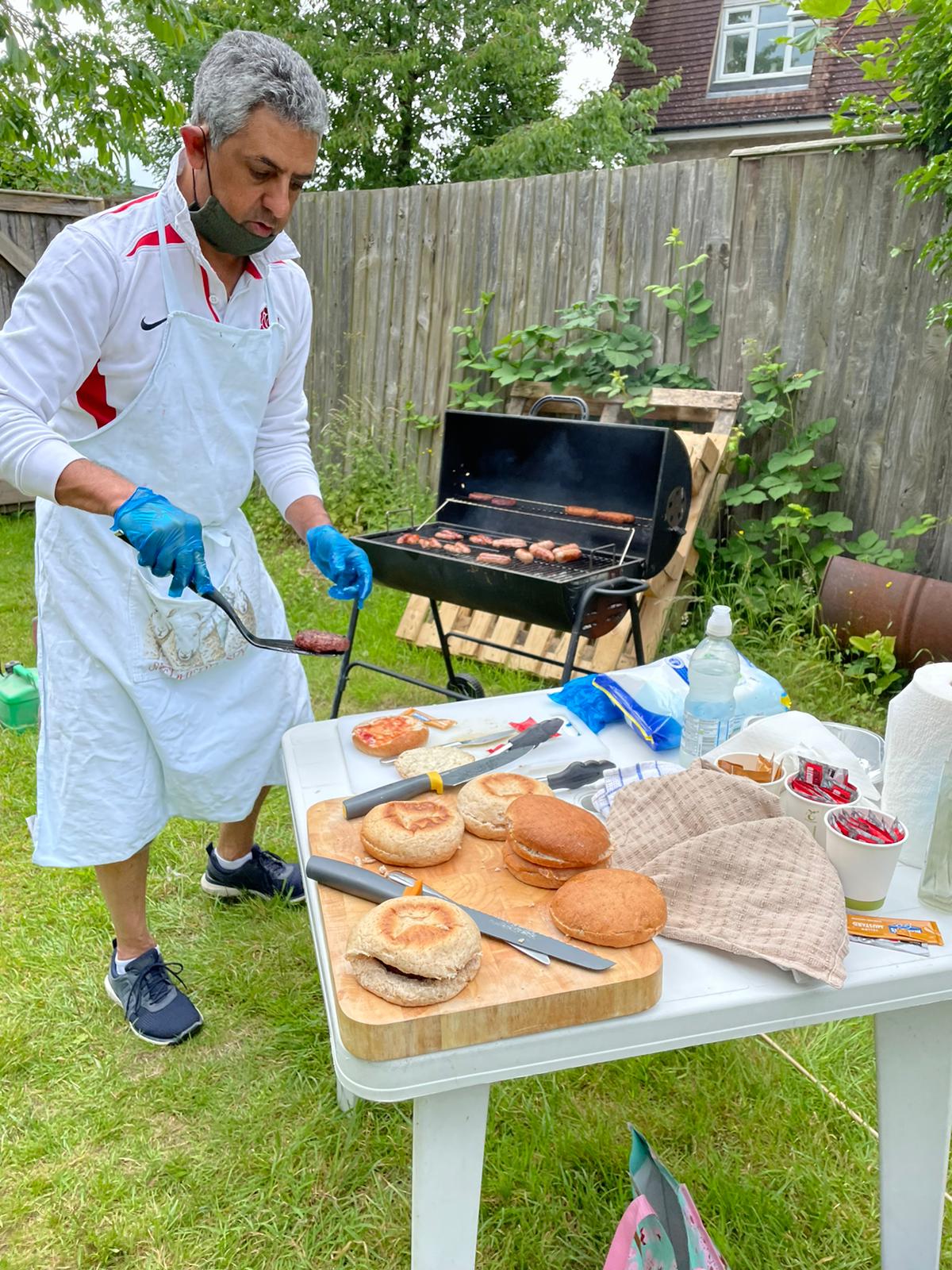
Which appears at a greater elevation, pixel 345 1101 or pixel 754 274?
pixel 754 274

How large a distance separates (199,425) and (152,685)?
629mm

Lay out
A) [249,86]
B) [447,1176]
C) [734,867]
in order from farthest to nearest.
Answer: [249,86]
[734,867]
[447,1176]

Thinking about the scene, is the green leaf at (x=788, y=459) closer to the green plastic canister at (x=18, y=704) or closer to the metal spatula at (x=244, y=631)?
the metal spatula at (x=244, y=631)

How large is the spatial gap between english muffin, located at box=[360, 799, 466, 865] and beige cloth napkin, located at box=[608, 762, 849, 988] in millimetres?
271

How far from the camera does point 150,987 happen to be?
7.73 ft

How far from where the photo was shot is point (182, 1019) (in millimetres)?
2326

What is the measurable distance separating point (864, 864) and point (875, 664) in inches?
115

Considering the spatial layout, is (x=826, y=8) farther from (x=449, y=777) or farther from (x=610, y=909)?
(x=610, y=909)

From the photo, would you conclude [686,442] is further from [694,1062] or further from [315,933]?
[315,933]

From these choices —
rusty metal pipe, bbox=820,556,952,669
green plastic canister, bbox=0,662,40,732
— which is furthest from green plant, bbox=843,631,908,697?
green plastic canister, bbox=0,662,40,732

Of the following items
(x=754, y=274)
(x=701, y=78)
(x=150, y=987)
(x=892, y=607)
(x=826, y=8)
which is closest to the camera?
(x=150, y=987)

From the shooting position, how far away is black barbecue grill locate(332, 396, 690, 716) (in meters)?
3.21

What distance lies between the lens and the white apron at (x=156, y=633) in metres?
2.02

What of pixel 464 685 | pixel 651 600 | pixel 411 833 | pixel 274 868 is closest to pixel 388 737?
pixel 411 833
